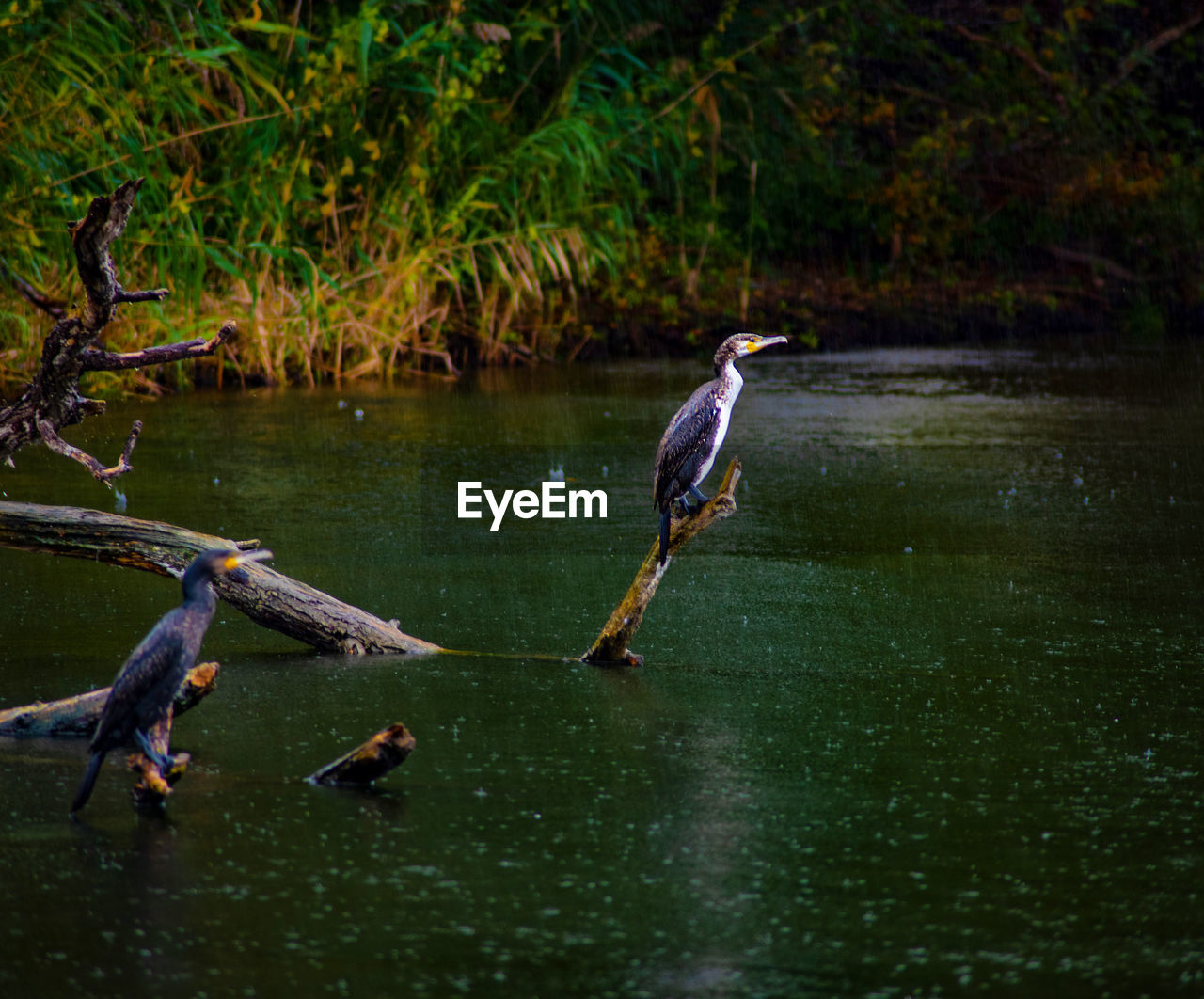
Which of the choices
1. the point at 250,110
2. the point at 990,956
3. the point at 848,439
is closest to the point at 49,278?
the point at 250,110

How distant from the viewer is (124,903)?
8.45 ft

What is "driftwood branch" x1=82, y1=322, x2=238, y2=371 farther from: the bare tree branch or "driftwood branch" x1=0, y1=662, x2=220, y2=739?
the bare tree branch

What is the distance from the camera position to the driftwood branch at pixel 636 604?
13.4 ft

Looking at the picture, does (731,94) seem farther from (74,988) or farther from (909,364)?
(74,988)

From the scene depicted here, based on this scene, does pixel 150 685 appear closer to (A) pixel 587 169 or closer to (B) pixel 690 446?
(B) pixel 690 446

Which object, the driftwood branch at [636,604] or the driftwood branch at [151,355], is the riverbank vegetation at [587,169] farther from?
the driftwood branch at [636,604]

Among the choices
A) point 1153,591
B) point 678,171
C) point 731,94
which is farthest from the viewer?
point 731,94

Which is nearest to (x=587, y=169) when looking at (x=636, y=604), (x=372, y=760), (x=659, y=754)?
(x=636, y=604)

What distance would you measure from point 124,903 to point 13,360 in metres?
6.06

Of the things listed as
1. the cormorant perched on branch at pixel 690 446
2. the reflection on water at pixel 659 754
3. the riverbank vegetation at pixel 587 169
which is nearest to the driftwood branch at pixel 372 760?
the reflection on water at pixel 659 754

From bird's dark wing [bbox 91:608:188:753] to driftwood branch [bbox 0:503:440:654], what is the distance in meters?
1.07

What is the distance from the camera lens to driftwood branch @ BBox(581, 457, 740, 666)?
160 inches

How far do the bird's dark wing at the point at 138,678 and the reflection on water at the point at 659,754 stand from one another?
16 centimetres

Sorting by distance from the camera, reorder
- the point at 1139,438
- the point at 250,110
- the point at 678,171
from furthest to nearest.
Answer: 1. the point at 678,171
2. the point at 250,110
3. the point at 1139,438
